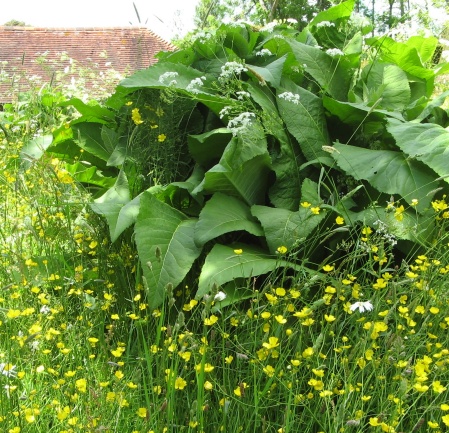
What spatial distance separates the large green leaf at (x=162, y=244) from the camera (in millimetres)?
2043

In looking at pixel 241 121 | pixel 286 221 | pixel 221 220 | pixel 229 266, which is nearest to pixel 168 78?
pixel 241 121

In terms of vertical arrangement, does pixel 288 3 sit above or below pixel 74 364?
below

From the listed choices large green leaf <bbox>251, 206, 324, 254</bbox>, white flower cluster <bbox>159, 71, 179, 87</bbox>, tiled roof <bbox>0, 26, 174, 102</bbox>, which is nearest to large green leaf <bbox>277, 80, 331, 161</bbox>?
large green leaf <bbox>251, 206, 324, 254</bbox>

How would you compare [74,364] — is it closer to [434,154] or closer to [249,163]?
[249,163]

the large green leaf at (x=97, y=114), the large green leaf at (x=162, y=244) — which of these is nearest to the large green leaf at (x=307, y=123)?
the large green leaf at (x=162, y=244)

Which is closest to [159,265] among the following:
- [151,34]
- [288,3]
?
[151,34]

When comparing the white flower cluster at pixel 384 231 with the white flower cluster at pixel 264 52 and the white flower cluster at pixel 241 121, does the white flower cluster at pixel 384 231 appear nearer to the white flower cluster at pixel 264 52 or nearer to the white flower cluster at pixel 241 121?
the white flower cluster at pixel 241 121

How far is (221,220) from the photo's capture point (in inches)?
88.7

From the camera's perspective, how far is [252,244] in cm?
243

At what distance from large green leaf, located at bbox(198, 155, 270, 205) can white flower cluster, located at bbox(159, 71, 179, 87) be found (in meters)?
0.43

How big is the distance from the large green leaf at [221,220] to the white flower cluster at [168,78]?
51 cm

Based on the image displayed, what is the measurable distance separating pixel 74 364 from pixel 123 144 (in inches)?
51.4

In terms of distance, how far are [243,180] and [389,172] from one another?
614mm

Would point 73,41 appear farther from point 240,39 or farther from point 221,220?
point 221,220
